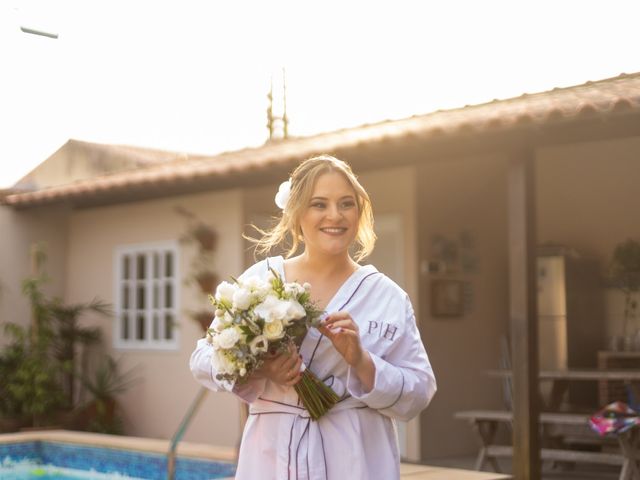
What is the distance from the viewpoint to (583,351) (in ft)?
32.3

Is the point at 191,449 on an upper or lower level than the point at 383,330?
lower

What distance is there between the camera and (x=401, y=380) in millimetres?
2273

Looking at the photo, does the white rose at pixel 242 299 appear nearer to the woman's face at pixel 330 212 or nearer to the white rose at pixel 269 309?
the white rose at pixel 269 309

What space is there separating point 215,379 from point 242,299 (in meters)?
0.21

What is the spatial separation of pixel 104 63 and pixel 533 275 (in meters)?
9.33

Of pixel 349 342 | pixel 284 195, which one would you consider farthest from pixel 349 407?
pixel 284 195

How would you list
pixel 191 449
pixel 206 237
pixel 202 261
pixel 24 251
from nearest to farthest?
1. pixel 191 449
2. pixel 206 237
3. pixel 202 261
4. pixel 24 251

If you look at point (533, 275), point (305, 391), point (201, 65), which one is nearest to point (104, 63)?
point (201, 65)

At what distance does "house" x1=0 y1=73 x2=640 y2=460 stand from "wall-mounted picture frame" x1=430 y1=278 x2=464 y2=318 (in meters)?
0.02

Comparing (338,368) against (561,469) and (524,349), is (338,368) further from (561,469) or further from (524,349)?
(561,469)

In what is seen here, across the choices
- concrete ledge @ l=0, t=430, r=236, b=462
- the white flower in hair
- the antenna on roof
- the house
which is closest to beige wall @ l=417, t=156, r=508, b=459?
the house

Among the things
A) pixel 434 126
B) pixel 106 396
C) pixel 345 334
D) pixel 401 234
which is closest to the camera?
pixel 345 334

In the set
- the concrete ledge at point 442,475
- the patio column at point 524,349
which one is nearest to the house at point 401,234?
the patio column at point 524,349

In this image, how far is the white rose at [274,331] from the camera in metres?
2.24
